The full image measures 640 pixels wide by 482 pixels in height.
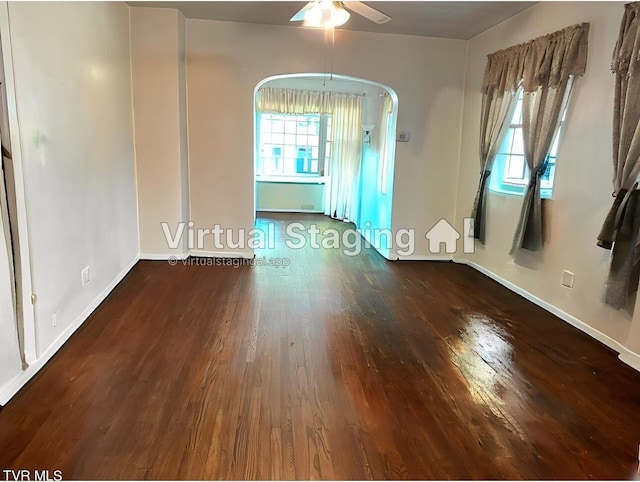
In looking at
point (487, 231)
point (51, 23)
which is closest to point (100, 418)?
point (51, 23)

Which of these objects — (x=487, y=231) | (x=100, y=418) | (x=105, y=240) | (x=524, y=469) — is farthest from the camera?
(x=487, y=231)

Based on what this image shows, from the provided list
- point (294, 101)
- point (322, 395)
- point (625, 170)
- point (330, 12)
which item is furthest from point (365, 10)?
point (294, 101)

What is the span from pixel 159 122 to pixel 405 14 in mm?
2678

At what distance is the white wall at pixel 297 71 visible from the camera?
4617 millimetres

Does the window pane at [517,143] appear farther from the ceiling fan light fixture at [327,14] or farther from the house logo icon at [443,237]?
the ceiling fan light fixture at [327,14]

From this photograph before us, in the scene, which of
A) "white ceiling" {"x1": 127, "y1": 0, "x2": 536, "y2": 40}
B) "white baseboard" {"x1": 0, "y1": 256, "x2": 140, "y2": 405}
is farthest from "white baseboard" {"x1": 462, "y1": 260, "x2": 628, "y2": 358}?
"white baseboard" {"x1": 0, "y1": 256, "x2": 140, "y2": 405}

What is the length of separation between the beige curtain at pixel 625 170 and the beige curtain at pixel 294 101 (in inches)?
212

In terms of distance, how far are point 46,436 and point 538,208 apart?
3.72 metres

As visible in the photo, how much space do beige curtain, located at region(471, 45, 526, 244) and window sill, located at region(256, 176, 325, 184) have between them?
4241 millimetres

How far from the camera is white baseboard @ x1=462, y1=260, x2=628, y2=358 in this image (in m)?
2.80

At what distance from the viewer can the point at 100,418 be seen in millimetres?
2045

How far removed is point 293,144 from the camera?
8.40m

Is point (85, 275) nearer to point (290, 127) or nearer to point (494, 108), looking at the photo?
point (494, 108)

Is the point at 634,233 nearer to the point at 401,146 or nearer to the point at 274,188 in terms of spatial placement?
the point at 401,146
